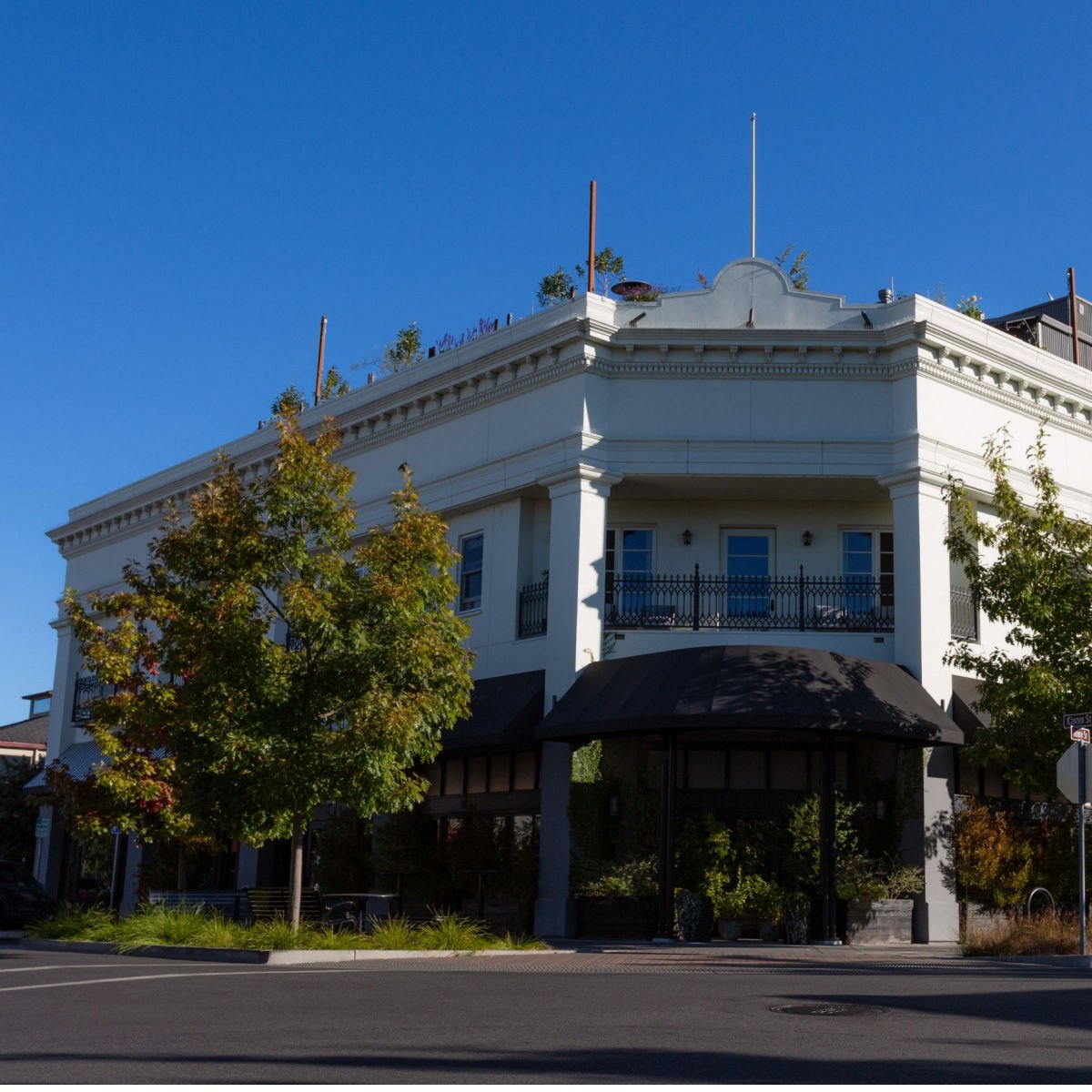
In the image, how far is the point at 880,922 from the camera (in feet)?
73.6

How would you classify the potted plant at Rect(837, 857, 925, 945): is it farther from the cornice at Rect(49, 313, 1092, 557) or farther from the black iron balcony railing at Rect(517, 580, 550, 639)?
the cornice at Rect(49, 313, 1092, 557)

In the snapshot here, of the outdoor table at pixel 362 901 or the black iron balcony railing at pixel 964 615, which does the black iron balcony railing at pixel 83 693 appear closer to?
the outdoor table at pixel 362 901

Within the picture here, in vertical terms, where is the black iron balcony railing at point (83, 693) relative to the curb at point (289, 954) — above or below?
above

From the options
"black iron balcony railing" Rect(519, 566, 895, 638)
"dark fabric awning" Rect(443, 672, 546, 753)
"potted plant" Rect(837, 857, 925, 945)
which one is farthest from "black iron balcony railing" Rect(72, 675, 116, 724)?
"potted plant" Rect(837, 857, 925, 945)

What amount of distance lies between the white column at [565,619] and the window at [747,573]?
2.40 m

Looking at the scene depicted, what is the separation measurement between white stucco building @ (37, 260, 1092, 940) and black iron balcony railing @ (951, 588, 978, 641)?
5 centimetres

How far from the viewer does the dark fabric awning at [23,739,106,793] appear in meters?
36.4

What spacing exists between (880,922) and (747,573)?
269 inches

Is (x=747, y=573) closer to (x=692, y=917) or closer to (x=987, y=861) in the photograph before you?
(x=987, y=861)

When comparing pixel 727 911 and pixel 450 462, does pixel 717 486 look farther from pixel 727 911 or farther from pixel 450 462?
pixel 727 911

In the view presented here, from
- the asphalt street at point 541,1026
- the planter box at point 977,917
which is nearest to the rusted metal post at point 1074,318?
the planter box at point 977,917

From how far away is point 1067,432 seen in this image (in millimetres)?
27969

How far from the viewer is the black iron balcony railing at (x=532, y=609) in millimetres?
26266

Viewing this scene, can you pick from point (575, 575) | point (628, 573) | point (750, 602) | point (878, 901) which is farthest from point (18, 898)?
point (878, 901)
